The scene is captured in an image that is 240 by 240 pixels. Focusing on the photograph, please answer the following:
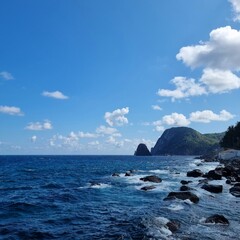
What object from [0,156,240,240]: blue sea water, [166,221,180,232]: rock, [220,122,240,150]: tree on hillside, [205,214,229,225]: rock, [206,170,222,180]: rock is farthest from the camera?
[220,122,240,150]: tree on hillside

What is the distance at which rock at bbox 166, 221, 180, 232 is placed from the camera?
26.8 m

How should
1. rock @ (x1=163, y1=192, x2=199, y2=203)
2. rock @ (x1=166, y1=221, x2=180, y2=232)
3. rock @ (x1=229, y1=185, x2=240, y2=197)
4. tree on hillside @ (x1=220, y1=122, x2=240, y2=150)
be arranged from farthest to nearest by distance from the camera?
tree on hillside @ (x1=220, y1=122, x2=240, y2=150), rock @ (x1=229, y1=185, x2=240, y2=197), rock @ (x1=163, y1=192, x2=199, y2=203), rock @ (x1=166, y1=221, x2=180, y2=232)

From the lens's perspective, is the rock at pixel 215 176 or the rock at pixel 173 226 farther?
the rock at pixel 215 176

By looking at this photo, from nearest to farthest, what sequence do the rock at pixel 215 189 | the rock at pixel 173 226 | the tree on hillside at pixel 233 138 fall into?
the rock at pixel 173 226, the rock at pixel 215 189, the tree on hillside at pixel 233 138

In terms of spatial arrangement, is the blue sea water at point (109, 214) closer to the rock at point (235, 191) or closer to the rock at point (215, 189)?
the rock at point (235, 191)

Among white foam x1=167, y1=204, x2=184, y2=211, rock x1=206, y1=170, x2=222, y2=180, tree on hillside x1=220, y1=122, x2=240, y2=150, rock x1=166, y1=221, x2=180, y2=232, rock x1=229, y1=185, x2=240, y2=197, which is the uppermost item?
tree on hillside x1=220, y1=122, x2=240, y2=150

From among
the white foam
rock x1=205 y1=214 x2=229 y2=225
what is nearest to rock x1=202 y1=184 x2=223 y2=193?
the white foam

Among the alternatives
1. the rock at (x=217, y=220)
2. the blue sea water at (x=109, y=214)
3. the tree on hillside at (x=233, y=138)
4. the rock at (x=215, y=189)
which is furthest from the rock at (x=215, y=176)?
the tree on hillside at (x=233, y=138)

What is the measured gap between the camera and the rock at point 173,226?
26797 millimetres

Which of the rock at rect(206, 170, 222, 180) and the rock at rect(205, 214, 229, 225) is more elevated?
the rock at rect(206, 170, 222, 180)

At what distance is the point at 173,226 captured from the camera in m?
27.4

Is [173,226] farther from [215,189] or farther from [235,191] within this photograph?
[235,191]

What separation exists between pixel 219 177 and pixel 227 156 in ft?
243

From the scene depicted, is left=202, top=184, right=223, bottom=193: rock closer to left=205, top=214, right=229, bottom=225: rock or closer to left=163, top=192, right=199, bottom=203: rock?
left=163, top=192, right=199, bottom=203: rock
